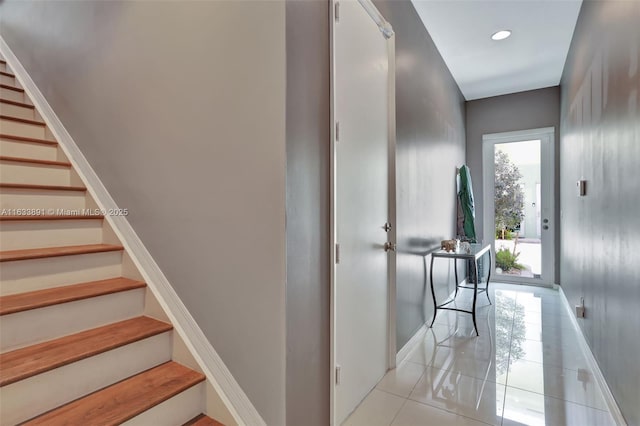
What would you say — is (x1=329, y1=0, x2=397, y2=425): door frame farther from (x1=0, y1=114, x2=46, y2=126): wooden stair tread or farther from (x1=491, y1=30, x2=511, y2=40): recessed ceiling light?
(x1=0, y1=114, x2=46, y2=126): wooden stair tread

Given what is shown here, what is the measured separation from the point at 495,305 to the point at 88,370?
409cm

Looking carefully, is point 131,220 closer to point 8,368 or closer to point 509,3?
point 8,368

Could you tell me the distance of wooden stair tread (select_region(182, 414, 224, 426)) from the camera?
55.1 inches

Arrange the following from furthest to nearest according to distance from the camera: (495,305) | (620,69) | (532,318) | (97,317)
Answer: (495,305), (532,318), (620,69), (97,317)

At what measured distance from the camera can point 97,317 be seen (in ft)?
5.25

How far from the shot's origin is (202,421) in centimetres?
142

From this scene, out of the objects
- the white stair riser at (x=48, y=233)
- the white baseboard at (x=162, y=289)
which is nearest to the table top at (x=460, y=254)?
the white baseboard at (x=162, y=289)

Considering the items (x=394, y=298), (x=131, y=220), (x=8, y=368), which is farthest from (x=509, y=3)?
(x=8, y=368)

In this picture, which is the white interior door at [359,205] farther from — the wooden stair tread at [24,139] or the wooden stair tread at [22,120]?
the wooden stair tread at [22,120]

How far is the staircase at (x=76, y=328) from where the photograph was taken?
4.02 ft

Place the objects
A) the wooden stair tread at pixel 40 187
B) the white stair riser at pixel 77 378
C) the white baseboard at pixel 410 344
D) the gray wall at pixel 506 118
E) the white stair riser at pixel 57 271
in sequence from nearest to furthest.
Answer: the white stair riser at pixel 77 378, the white stair riser at pixel 57 271, the wooden stair tread at pixel 40 187, the white baseboard at pixel 410 344, the gray wall at pixel 506 118

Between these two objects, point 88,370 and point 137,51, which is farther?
point 137,51

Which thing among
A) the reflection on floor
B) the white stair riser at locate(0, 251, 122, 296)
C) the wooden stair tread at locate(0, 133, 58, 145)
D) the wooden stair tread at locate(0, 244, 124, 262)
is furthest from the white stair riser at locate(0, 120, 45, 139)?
the reflection on floor

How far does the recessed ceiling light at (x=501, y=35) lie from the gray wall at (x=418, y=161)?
0.60 meters
